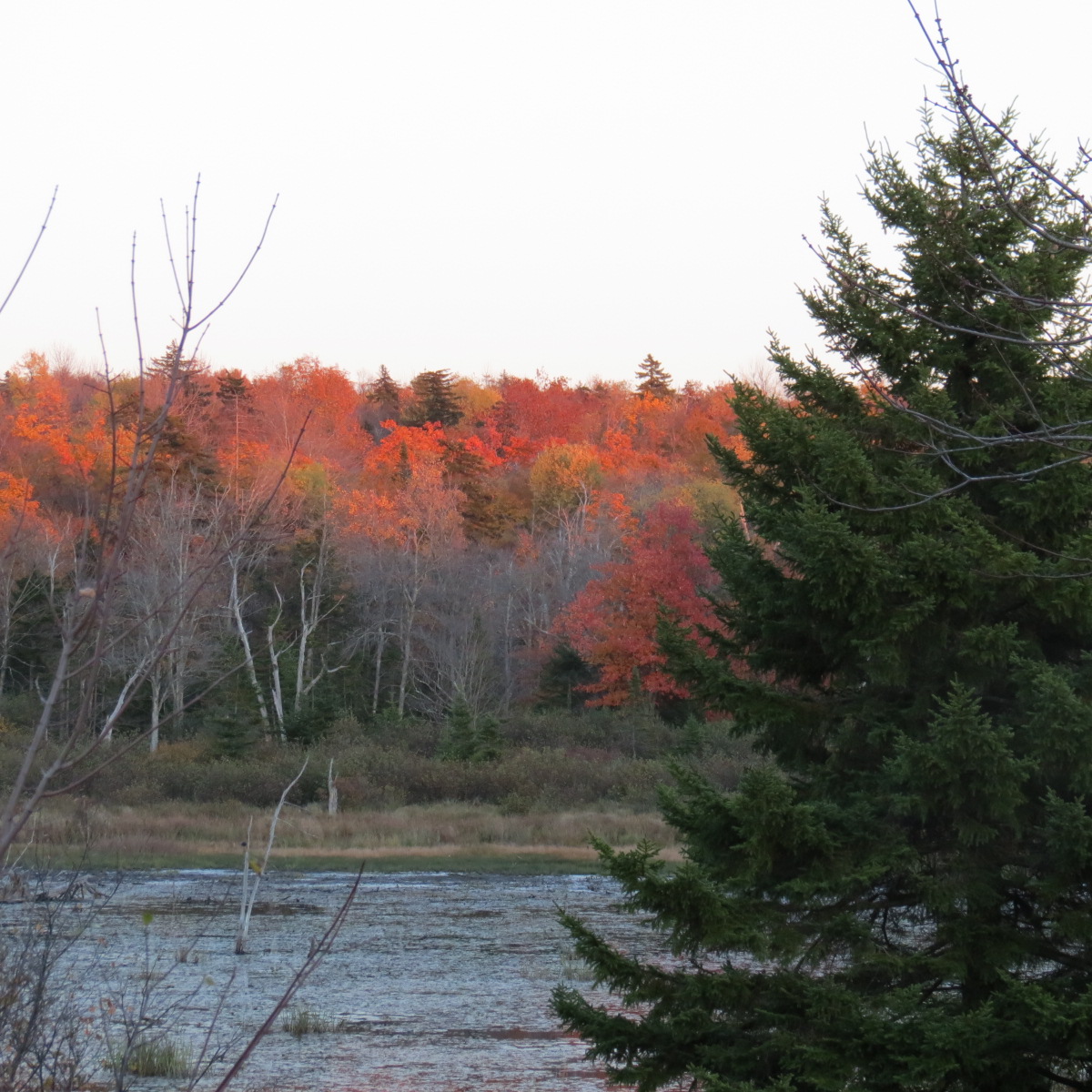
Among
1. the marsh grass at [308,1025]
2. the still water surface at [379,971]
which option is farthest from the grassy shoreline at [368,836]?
the marsh grass at [308,1025]

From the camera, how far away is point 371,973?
1664 cm

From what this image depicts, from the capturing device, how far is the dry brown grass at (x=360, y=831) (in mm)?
27969

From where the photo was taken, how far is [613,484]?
59.9 metres

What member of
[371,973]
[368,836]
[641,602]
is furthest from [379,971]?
[641,602]

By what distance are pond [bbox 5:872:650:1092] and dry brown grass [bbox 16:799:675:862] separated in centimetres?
190

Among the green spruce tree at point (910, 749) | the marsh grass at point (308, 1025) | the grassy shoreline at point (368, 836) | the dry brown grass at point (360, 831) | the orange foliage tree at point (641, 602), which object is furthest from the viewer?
the orange foliage tree at point (641, 602)

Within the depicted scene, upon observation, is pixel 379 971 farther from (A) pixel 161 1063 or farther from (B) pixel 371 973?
(A) pixel 161 1063

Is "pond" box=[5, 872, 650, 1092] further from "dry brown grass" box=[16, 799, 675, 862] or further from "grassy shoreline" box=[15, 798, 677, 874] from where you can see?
"dry brown grass" box=[16, 799, 675, 862]

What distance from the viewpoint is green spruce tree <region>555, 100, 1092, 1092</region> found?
6.84 m

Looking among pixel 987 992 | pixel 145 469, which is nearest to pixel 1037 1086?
pixel 987 992

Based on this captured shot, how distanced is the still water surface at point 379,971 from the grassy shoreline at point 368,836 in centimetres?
140

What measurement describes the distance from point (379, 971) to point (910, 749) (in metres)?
11.5

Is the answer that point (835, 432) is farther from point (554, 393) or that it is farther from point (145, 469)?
point (554, 393)

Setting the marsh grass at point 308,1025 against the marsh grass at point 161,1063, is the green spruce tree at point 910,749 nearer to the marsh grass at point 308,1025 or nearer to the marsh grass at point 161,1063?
the marsh grass at point 161,1063
